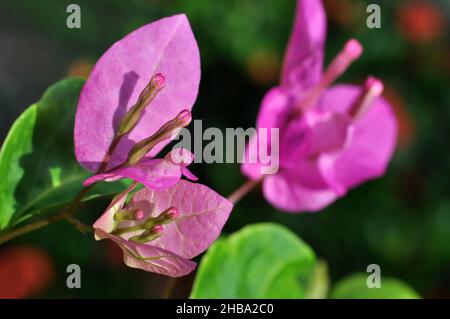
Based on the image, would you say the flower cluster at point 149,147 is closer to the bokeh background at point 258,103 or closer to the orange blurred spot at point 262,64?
the bokeh background at point 258,103

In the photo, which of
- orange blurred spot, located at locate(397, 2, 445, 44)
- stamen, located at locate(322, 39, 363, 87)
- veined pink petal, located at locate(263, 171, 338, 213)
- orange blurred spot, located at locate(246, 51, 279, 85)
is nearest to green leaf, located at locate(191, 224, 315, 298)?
veined pink petal, located at locate(263, 171, 338, 213)

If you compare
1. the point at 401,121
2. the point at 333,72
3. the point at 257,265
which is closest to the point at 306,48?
the point at 333,72

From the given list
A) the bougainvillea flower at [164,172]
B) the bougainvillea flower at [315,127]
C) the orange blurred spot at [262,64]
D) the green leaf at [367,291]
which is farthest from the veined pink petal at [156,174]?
the orange blurred spot at [262,64]

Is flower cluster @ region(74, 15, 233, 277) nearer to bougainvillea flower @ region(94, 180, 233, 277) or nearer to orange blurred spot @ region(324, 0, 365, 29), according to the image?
bougainvillea flower @ region(94, 180, 233, 277)

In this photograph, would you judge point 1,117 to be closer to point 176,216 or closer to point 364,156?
point 364,156

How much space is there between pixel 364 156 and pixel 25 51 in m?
1.84

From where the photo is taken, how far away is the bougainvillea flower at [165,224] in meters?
0.38

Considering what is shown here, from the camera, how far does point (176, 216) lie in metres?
0.38

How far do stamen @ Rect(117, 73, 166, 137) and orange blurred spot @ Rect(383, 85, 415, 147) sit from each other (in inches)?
52.5

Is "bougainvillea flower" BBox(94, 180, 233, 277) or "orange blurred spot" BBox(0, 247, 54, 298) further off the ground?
"bougainvillea flower" BBox(94, 180, 233, 277)

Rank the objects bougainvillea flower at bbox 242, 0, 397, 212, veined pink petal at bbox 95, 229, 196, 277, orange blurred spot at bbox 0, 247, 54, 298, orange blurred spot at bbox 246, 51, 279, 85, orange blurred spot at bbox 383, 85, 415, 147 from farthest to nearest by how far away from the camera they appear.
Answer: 1. orange blurred spot at bbox 246, 51, 279, 85
2. orange blurred spot at bbox 383, 85, 415, 147
3. orange blurred spot at bbox 0, 247, 54, 298
4. bougainvillea flower at bbox 242, 0, 397, 212
5. veined pink petal at bbox 95, 229, 196, 277

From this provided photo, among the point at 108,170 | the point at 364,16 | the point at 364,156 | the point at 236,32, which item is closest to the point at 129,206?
the point at 108,170

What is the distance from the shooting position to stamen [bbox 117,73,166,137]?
0.38 m

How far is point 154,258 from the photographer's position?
0.38 m
